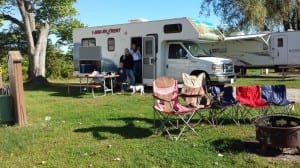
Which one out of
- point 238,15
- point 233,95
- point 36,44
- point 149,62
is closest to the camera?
point 233,95

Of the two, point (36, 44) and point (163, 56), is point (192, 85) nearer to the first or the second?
point (163, 56)

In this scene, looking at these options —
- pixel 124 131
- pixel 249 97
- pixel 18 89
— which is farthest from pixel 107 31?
pixel 249 97

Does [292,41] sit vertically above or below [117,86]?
above

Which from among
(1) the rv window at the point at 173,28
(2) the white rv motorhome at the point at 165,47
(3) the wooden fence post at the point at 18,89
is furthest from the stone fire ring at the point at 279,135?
(1) the rv window at the point at 173,28

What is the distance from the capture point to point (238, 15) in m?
29.9

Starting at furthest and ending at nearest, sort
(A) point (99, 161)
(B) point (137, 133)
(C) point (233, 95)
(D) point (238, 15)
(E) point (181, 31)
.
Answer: (D) point (238, 15)
(E) point (181, 31)
(C) point (233, 95)
(B) point (137, 133)
(A) point (99, 161)

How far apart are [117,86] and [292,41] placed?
11242 millimetres

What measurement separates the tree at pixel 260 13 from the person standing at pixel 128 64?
16.0 metres

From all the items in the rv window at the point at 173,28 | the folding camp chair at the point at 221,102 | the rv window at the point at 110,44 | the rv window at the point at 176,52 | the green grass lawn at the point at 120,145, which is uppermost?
the rv window at the point at 173,28

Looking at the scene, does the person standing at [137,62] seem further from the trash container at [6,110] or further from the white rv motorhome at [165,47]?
the trash container at [6,110]

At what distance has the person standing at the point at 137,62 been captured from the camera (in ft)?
46.9

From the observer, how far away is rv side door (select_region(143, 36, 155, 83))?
1409 centimetres

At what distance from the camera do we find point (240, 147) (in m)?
5.87

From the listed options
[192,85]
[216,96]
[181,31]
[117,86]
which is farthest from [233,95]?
[117,86]
